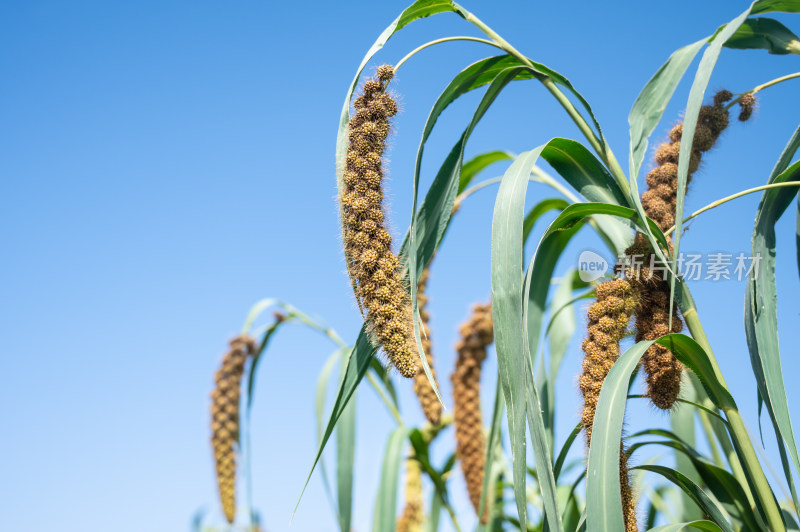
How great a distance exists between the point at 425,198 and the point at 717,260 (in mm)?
896

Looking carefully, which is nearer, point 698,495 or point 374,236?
point 374,236

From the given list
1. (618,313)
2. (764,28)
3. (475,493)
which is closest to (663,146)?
(764,28)

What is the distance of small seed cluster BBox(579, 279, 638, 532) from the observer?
1.25 m

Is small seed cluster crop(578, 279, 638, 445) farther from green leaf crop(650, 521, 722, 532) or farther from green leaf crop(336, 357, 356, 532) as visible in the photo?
green leaf crop(336, 357, 356, 532)

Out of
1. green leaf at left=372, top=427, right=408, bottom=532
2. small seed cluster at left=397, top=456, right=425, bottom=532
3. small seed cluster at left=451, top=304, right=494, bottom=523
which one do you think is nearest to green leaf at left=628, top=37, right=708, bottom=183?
small seed cluster at left=451, top=304, right=494, bottom=523

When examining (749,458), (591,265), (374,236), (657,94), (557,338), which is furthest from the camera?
(557,338)

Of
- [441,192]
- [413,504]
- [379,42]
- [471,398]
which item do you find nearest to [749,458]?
[441,192]

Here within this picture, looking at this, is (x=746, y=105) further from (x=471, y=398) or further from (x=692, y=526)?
(x=471, y=398)

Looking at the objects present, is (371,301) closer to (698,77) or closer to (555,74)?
(555,74)

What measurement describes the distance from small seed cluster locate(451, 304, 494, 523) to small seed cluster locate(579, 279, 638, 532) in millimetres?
1163

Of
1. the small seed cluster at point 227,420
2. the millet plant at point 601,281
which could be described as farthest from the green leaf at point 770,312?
the small seed cluster at point 227,420

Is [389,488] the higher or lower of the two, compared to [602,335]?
lower

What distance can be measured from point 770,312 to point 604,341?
524 millimetres

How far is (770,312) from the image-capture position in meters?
1.57
